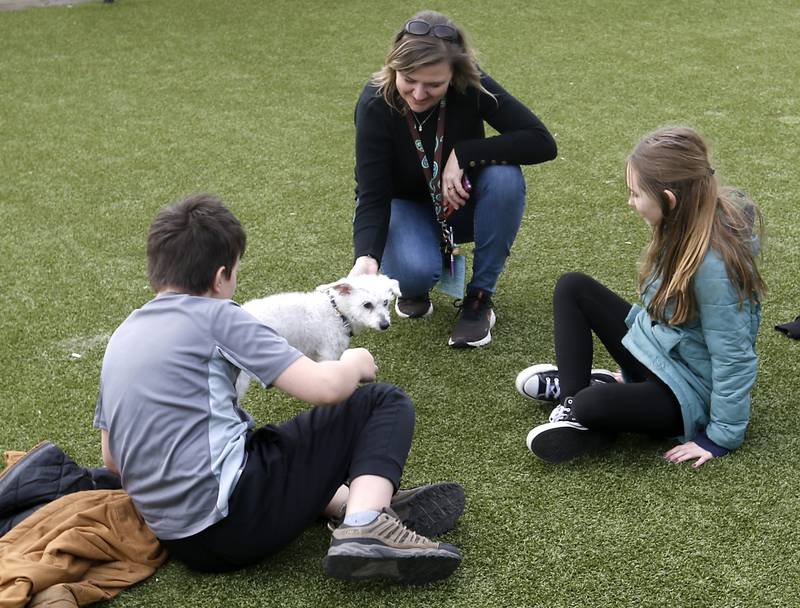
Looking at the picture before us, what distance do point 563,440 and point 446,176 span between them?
1.21 m

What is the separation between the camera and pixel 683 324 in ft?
8.70

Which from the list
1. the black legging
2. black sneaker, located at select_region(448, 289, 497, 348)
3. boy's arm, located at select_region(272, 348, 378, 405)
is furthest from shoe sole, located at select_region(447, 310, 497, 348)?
boy's arm, located at select_region(272, 348, 378, 405)

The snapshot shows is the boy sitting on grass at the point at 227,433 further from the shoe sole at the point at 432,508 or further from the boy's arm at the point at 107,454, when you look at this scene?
Result: the shoe sole at the point at 432,508

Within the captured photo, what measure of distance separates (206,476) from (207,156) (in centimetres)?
377

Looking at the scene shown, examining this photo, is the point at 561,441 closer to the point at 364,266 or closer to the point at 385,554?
the point at 385,554

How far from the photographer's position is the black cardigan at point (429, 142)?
3.43m

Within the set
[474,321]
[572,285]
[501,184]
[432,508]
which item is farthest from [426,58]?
[432,508]

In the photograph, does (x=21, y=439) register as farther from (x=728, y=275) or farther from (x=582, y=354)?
(x=728, y=275)

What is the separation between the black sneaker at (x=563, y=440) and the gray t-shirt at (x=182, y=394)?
943mm

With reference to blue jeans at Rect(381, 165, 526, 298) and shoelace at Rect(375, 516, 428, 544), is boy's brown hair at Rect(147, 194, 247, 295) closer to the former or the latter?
shoelace at Rect(375, 516, 428, 544)

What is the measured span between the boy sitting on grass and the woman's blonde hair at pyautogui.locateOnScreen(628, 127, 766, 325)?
0.89m

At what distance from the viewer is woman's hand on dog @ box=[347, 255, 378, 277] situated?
333 centimetres

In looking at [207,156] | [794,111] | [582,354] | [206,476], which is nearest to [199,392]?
[206,476]

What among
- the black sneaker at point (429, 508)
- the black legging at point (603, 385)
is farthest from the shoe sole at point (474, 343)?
the black sneaker at point (429, 508)
